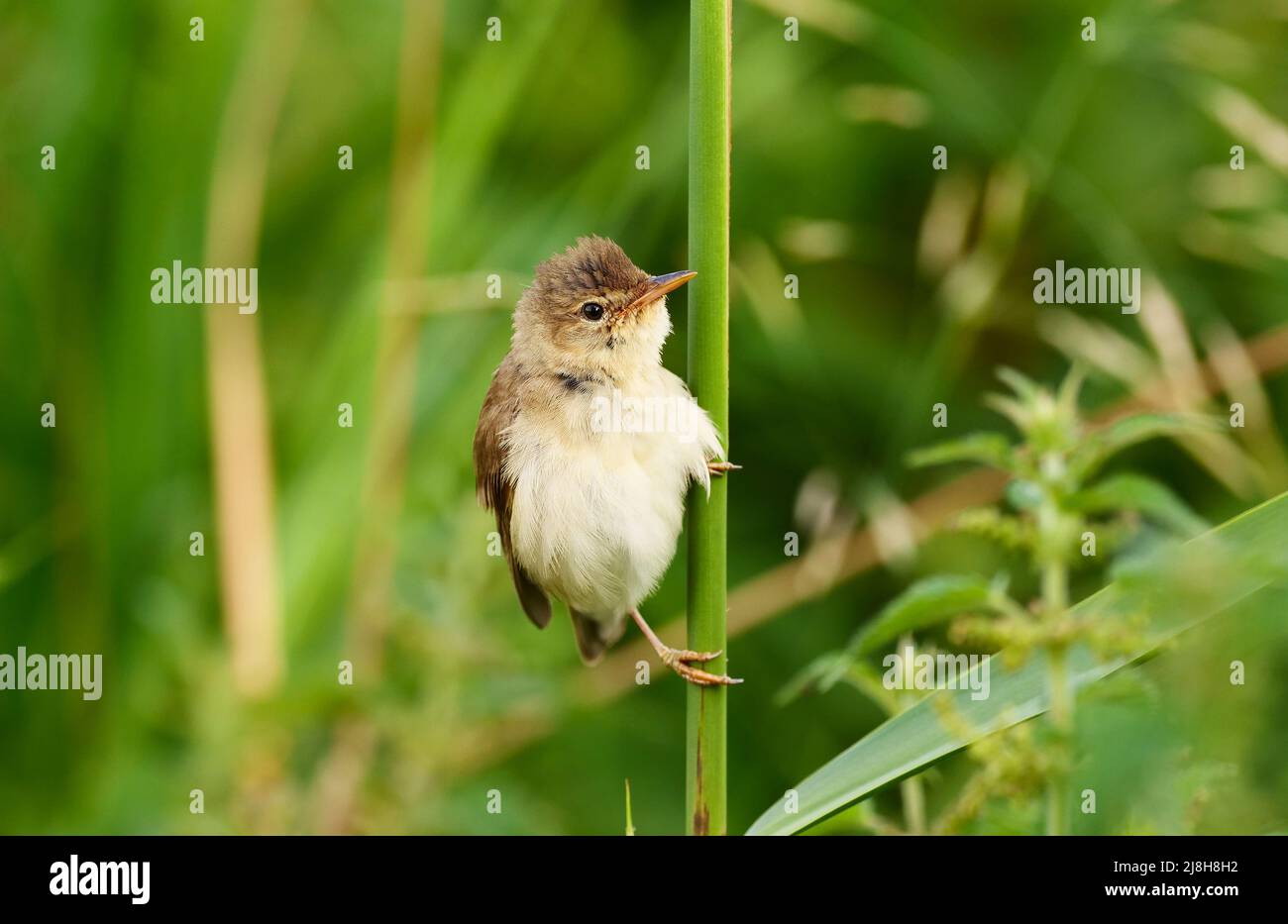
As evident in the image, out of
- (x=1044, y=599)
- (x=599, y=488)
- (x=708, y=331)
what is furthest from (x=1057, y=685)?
(x=599, y=488)

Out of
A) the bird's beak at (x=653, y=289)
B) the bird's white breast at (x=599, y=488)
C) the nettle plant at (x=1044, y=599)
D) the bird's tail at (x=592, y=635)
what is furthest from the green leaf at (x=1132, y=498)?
the bird's tail at (x=592, y=635)

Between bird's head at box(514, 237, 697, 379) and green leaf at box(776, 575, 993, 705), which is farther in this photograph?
bird's head at box(514, 237, 697, 379)

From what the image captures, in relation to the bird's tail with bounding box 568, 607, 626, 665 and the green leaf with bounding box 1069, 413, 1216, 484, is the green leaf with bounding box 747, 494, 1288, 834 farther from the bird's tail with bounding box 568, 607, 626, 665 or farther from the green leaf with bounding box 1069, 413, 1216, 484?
the bird's tail with bounding box 568, 607, 626, 665

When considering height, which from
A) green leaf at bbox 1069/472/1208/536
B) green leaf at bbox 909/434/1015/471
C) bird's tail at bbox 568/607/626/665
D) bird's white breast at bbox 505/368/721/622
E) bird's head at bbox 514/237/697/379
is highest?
bird's head at bbox 514/237/697/379

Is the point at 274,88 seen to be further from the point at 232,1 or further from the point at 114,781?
the point at 114,781

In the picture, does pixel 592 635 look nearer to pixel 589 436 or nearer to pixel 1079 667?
pixel 589 436

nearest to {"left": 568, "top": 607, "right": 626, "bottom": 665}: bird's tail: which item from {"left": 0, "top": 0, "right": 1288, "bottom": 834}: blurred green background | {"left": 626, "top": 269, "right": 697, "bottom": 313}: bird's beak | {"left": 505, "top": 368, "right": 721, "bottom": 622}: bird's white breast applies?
{"left": 0, "top": 0, "right": 1288, "bottom": 834}: blurred green background

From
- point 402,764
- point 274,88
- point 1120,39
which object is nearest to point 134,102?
point 274,88

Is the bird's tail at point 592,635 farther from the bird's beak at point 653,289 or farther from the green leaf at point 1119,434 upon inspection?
the green leaf at point 1119,434
